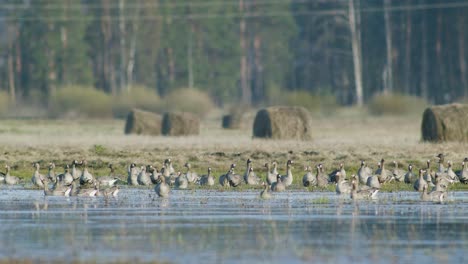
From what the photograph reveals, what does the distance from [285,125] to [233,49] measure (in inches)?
2772

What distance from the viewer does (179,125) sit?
58.8m

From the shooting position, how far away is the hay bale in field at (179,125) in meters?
58.6

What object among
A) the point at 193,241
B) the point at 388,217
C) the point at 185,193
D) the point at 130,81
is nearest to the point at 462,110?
the point at 185,193

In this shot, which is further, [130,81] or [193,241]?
[130,81]

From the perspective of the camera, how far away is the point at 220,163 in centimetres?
3978

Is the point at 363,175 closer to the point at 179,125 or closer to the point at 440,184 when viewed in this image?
the point at 440,184

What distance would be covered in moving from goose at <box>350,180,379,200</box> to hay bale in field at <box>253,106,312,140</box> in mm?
22903

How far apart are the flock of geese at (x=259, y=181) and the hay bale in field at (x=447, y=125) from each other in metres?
11.7

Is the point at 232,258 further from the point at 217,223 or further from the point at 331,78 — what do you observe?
the point at 331,78

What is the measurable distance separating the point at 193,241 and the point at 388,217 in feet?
17.3

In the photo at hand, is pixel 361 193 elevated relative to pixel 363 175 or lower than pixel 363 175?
lower

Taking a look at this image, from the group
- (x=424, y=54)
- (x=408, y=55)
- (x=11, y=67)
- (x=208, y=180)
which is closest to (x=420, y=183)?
(x=208, y=180)

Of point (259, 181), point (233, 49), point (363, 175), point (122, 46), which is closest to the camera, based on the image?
point (363, 175)

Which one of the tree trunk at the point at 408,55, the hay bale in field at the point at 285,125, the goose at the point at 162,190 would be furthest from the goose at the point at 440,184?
the tree trunk at the point at 408,55
